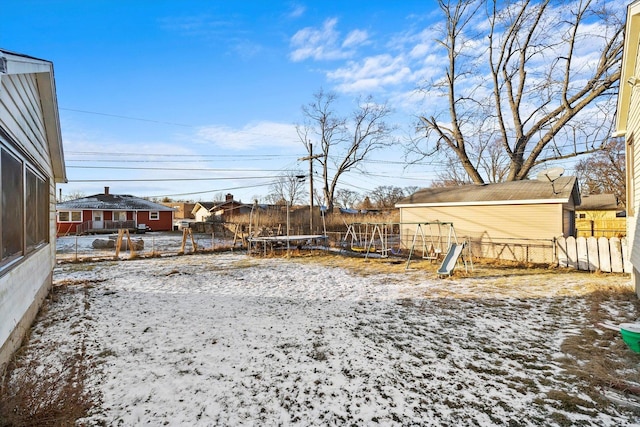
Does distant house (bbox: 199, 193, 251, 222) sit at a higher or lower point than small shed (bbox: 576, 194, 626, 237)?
higher

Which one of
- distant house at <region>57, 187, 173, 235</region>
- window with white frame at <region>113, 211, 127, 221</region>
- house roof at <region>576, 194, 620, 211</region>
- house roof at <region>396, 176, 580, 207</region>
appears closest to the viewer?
house roof at <region>396, 176, 580, 207</region>

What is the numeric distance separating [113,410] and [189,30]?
1145 cm

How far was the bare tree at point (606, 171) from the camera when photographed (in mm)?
24766

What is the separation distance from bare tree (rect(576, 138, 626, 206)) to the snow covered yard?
24339mm

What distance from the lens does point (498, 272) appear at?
9.71 m

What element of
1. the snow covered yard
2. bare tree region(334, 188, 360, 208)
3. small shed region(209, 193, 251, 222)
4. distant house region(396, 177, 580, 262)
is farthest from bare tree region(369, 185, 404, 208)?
the snow covered yard

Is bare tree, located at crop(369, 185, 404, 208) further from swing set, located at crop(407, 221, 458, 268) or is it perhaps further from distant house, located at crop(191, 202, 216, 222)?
swing set, located at crop(407, 221, 458, 268)

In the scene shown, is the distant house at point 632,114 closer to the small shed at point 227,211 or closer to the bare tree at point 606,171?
the bare tree at point 606,171

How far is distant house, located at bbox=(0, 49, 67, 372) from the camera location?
3.02 metres

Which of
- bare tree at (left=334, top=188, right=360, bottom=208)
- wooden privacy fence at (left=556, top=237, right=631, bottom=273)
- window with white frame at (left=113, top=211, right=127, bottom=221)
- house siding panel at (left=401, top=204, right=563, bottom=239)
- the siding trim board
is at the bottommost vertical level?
wooden privacy fence at (left=556, top=237, right=631, bottom=273)

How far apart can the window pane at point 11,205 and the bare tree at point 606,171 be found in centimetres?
3018

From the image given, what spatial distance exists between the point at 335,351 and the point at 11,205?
4.08 metres

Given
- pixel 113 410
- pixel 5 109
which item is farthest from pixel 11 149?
pixel 113 410

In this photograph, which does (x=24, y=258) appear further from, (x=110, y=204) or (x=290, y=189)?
(x=290, y=189)
